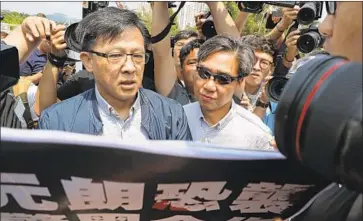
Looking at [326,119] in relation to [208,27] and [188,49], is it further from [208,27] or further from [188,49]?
[208,27]

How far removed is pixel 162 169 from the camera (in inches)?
30.1

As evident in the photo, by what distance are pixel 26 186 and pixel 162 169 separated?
0.22 metres

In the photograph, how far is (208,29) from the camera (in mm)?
2666

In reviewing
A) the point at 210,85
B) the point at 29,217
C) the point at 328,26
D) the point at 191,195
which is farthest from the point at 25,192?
the point at 210,85

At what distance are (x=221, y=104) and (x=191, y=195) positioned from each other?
3.43 ft

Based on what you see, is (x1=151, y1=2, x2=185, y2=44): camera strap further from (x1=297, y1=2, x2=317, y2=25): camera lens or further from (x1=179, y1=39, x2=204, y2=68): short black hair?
(x1=297, y1=2, x2=317, y2=25): camera lens

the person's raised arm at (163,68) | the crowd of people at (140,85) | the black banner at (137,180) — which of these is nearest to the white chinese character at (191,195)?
the black banner at (137,180)

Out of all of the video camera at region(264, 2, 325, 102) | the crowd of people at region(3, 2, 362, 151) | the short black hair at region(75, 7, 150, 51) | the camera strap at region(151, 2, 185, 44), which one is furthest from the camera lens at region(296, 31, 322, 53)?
the short black hair at region(75, 7, 150, 51)

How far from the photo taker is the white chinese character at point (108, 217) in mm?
861

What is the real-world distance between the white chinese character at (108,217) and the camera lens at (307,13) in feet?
6.43

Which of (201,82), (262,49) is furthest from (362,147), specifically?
(262,49)

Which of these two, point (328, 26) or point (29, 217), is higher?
point (328, 26)

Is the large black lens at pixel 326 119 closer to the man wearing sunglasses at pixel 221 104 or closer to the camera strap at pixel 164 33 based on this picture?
the man wearing sunglasses at pixel 221 104

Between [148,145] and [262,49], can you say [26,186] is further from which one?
[262,49]
